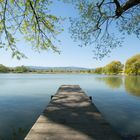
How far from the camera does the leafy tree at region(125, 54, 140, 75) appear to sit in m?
82.6

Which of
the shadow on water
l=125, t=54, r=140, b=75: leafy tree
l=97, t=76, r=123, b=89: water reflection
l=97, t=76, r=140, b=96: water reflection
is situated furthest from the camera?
l=125, t=54, r=140, b=75: leafy tree

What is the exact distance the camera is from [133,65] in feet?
274

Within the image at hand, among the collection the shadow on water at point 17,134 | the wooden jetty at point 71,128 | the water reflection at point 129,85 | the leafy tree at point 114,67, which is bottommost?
the shadow on water at point 17,134

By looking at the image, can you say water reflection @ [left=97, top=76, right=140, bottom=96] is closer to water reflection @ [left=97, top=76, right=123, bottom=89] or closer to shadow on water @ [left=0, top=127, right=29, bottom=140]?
water reflection @ [left=97, top=76, right=123, bottom=89]

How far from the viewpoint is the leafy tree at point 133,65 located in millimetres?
82562

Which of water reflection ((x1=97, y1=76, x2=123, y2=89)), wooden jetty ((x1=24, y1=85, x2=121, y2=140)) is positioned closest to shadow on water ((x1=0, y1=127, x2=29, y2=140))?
wooden jetty ((x1=24, y1=85, x2=121, y2=140))

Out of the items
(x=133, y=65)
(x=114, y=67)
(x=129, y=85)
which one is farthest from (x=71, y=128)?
(x=114, y=67)

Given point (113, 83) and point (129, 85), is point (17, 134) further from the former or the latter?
point (113, 83)

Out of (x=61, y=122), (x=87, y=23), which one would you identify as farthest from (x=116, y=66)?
(x=61, y=122)

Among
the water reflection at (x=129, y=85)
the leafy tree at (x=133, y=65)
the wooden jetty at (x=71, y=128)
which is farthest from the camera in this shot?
the leafy tree at (x=133, y=65)

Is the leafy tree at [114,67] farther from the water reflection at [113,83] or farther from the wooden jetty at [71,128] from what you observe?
the wooden jetty at [71,128]

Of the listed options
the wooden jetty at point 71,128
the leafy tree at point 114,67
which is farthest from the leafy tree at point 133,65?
the wooden jetty at point 71,128

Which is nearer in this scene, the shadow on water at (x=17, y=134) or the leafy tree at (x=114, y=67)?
the shadow on water at (x=17, y=134)

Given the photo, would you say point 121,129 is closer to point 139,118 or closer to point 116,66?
point 139,118
